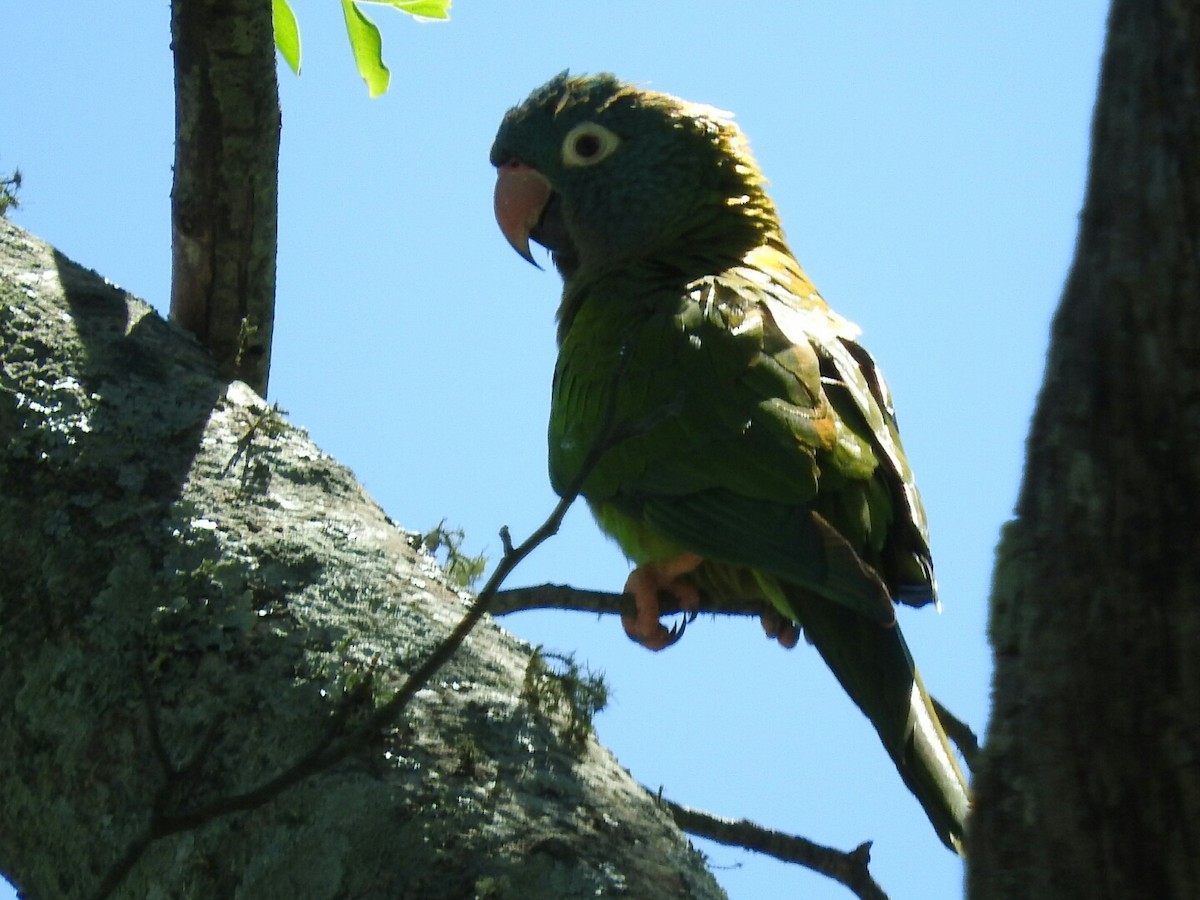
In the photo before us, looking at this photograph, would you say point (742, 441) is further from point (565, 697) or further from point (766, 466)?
point (565, 697)

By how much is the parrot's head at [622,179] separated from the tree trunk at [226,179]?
5.20 ft

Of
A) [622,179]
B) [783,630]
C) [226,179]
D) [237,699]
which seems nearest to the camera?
[237,699]

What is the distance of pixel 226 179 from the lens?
3020mm

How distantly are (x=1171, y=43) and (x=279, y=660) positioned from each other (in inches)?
47.5

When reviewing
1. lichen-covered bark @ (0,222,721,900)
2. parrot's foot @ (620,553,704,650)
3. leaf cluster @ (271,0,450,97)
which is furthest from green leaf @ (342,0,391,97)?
parrot's foot @ (620,553,704,650)

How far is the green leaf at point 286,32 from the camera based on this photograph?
9.44 feet

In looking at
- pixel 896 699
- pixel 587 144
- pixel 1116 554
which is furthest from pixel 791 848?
pixel 587 144

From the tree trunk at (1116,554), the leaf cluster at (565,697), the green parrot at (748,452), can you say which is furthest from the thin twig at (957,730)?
the tree trunk at (1116,554)

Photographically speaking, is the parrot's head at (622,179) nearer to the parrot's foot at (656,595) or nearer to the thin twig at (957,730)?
the parrot's foot at (656,595)

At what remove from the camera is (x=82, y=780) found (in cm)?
155

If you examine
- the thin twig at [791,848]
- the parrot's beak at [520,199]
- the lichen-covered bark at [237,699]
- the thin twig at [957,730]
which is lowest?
the lichen-covered bark at [237,699]

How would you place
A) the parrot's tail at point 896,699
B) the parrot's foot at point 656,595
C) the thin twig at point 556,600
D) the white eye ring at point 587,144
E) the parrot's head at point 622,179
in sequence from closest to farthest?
the parrot's tail at point 896,699 < the thin twig at point 556,600 < the parrot's foot at point 656,595 < the parrot's head at point 622,179 < the white eye ring at point 587,144

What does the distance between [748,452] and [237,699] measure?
197 cm

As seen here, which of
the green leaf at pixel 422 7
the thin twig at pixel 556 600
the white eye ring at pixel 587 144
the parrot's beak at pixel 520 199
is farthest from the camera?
the parrot's beak at pixel 520 199
